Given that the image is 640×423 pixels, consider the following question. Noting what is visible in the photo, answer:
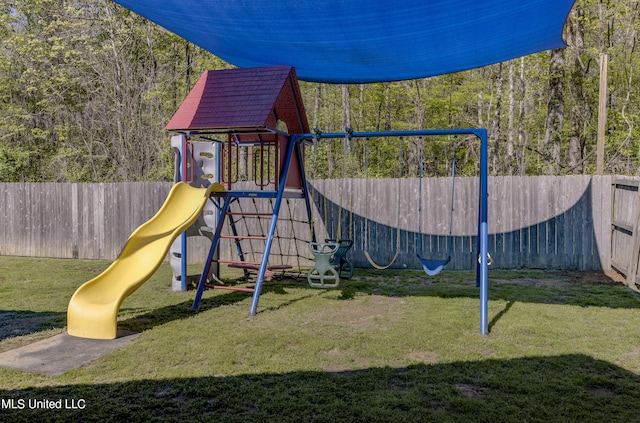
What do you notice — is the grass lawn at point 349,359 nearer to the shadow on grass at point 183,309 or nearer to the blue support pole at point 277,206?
the shadow on grass at point 183,309

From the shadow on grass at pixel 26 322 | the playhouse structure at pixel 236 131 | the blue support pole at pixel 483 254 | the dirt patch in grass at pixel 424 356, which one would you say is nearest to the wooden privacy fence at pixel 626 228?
the blue support pole at pixel 483 254

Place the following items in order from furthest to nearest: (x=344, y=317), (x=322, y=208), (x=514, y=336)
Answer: (x=322, y=208) → (x=344, y=317) → (x=514, y=336)

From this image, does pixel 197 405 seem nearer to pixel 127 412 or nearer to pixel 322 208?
pixel 127 412

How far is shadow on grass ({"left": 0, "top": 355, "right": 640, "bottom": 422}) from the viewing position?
2.80m

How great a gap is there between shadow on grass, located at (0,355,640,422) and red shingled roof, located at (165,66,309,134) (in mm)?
3352

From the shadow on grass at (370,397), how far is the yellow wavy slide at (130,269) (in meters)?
1.32

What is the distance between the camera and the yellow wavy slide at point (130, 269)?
4512 millimetres

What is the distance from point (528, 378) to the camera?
341 cm

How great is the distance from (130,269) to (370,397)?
331cm

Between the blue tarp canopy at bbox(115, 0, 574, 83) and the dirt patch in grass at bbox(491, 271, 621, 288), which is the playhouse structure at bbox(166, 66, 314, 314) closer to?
the blue tarp canopy at bbox(115, 0, 574, 83)

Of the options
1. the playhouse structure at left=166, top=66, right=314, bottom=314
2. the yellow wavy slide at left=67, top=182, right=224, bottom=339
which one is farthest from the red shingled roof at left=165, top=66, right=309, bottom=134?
the yellow wavy slide at left=67, top=182, right=224, bottom=339

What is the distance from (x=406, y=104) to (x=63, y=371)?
64.2 feet

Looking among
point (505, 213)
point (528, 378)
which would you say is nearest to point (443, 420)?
point (528, 378)

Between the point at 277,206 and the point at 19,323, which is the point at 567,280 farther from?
the point at 19,323
